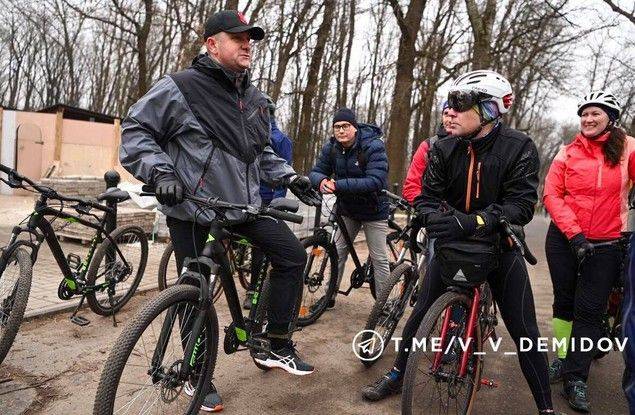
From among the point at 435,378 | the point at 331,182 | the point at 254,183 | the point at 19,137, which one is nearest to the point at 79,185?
the point at 19,137

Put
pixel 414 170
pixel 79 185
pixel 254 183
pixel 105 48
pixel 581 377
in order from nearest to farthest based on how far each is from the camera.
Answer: pixel 254 183 < pixel 581 377 < pixel 414 170 < pixel 79 185 < pixel 105 48

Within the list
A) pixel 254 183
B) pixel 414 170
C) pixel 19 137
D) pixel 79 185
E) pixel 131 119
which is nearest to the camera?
pixel 131 119

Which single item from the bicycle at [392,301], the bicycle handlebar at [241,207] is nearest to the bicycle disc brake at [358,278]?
the bicycle at [392,301]

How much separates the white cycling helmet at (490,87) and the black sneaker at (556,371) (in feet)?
7.06

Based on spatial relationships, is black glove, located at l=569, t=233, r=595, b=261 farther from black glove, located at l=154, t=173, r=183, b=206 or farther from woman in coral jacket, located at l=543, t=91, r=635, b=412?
Answer: black glove, located at l=154, t=173, r=183, b=206

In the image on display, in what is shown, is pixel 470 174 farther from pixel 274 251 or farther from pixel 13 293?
pixel 13 293

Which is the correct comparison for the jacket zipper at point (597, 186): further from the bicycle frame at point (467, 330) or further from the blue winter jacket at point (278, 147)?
the blue winter jacket at point (278, 147)

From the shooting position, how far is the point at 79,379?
11.2 feet

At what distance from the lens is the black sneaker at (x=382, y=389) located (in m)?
3.36

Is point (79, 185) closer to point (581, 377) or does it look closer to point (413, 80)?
point (413, 80)

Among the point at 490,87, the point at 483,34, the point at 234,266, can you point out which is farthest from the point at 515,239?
the point at 483,34

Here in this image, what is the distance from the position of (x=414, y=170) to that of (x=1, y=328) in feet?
10.8

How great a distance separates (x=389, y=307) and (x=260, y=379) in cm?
112

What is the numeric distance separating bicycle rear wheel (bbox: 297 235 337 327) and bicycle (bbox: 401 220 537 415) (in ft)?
5.88
